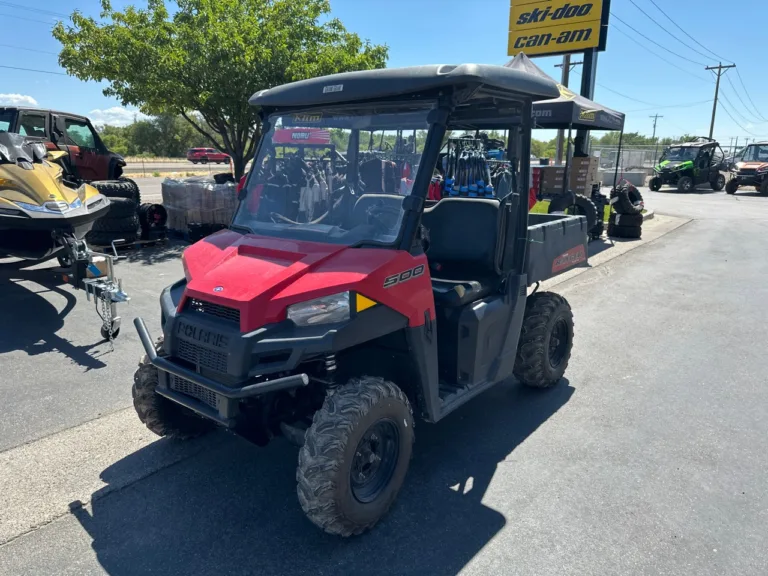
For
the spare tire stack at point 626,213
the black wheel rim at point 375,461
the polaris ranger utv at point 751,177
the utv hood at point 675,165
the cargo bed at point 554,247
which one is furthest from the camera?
the utv hood at point 675,165

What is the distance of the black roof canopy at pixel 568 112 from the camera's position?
10242 mm

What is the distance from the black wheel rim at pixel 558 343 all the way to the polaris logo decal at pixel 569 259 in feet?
1.49

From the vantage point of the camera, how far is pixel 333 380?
2930 millimetres

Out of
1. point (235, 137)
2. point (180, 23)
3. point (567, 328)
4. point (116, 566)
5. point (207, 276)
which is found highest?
point (180, 23)

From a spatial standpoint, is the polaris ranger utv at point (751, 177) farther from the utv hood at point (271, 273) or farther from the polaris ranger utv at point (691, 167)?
the utv hood at point (271, 273)

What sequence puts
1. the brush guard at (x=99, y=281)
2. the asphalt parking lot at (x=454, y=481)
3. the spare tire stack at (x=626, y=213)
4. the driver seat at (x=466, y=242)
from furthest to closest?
the spare tire stack at (x=626, y=213) < the brush guard at (x=99, y=281) < the driver seat at (x=466, y=242) < the asphalt parking lot at (x=454, y=481)

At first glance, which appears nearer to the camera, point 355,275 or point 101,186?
point 355,275

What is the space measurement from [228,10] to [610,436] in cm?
1149

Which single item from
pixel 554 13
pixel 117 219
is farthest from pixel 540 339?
pixel 554 13

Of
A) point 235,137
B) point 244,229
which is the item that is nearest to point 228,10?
point 235,137

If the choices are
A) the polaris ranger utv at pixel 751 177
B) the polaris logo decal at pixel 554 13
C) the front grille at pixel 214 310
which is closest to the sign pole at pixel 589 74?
the polaris logo decal at pixel 554 13

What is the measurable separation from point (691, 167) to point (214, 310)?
2851 centimetres

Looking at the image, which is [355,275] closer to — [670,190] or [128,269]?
[128,269]

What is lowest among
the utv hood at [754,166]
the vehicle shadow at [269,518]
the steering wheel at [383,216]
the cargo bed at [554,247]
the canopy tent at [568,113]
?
the vehicle shadow at [269,518]
